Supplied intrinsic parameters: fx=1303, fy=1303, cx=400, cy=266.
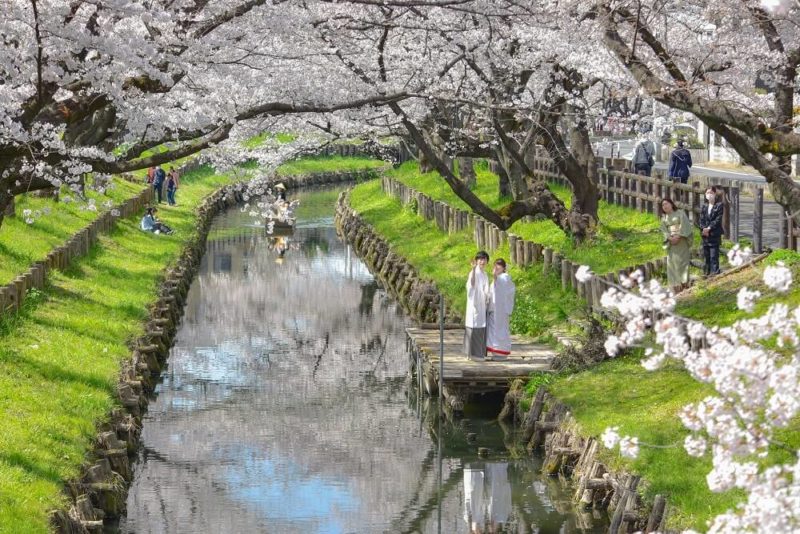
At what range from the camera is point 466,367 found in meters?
18.8

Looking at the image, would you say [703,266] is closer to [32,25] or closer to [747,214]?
[747,214]

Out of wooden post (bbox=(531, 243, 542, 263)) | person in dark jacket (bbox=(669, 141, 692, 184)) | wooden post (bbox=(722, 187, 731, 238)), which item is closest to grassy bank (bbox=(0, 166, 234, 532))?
wooden post (bbox=(531, 243, 542, 263))

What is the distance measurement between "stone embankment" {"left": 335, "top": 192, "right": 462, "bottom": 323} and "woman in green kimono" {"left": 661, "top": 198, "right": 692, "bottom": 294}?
15.8 feet

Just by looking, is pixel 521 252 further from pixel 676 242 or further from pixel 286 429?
pixel 286 429

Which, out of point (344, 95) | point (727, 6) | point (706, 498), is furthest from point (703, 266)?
point (706, 498)

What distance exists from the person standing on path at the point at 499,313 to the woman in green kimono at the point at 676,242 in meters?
2.49

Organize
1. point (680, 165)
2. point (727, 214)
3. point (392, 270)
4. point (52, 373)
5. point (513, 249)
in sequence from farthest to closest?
point (392, 270), point (680, 165), point (513, 249), point (727, 214), point (52, 373)

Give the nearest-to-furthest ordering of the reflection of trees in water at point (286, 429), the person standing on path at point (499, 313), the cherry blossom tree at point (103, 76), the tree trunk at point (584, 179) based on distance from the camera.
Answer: the cherry blossom tree at point (103, 76)
the reflection of trees in water at point (286, 429)
the person standing on path at point (499, 313)
the tree trunk at point (584, 179)

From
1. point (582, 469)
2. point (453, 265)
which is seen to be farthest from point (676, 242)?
point (453, 265)

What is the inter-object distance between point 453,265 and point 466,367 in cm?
1110

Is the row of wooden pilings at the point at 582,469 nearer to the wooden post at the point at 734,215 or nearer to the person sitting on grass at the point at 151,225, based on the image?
the wooden post at the point at 734,215

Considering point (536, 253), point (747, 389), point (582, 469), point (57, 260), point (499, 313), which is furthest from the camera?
point (536, 253)

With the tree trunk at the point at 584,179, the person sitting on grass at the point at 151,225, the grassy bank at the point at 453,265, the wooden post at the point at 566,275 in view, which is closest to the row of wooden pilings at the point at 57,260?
the person sitting on grass at the point at 151,225

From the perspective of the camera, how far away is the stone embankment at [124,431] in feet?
42.4
